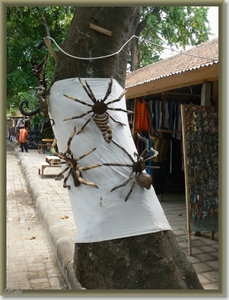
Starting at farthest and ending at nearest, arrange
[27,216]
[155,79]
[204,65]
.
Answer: [27,216]
[155,79]
[204,65]

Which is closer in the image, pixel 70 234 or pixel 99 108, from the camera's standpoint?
pixel 99 108

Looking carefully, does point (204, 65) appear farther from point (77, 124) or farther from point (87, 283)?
point (87, 283)

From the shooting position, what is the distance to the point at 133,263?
95.0 inches

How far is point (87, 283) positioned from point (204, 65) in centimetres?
280

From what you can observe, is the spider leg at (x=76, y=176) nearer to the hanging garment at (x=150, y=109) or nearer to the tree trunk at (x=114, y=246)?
the tree trunk at (x=114, y=246)

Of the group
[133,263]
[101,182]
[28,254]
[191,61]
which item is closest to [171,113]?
[191,61]

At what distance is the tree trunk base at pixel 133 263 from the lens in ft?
7.87

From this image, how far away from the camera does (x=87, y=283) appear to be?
2.49 meters

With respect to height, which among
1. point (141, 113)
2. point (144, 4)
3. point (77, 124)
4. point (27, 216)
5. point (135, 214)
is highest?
point (144, 4)

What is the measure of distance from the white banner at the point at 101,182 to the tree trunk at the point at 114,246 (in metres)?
0.07

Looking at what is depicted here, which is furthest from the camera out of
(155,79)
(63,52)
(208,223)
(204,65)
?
(155,79)

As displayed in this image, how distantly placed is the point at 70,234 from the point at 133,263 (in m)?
2.00

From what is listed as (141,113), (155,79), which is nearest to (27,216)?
(141,113)

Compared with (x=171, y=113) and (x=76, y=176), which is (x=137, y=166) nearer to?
(x=76, y=176)
